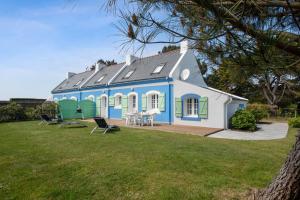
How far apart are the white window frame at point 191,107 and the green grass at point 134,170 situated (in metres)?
7.04

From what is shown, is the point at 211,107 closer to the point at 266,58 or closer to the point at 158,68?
the point at 158,68

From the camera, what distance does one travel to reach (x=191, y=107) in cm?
1562

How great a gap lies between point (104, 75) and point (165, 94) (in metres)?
9.69

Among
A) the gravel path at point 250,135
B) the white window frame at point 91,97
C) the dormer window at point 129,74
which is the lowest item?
the gravel path at point 250,135

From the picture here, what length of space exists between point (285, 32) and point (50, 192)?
430cm

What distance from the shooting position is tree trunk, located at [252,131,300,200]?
9.27 ft

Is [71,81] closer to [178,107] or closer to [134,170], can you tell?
[178,107]

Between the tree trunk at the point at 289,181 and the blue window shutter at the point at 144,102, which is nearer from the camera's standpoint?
the tree trunk at the point at 289,181

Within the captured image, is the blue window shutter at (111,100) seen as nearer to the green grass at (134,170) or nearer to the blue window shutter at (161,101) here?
the blue window shutter at (161,101)

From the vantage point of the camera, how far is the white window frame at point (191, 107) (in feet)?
50.3

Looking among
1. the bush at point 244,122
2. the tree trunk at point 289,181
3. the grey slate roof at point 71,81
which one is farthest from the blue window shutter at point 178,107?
the grey slate roof at point 71,81

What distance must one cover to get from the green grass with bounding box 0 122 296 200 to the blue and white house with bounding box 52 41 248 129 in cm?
559

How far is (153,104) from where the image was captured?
58.7ft

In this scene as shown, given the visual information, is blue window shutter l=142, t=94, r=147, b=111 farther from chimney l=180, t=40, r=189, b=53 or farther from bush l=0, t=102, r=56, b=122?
chimney l=180, t=40, r=189, b=53
